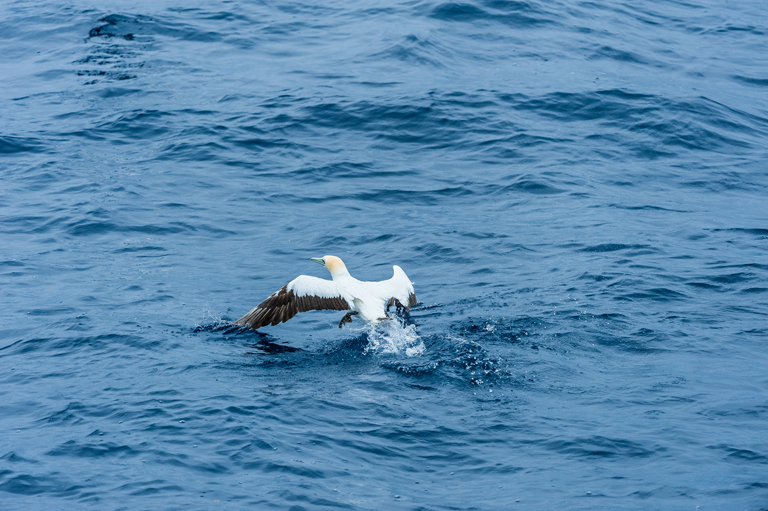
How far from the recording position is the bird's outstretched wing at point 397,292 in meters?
10.2

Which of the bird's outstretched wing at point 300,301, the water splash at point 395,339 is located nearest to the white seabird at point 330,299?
the bird's outstretched wing at point 300,301

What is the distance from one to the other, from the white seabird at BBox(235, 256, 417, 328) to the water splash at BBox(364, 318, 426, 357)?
18 centimetres

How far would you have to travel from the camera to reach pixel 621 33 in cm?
2145

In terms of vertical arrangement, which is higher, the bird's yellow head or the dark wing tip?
the bird's yellow head

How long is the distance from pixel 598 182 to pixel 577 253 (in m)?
2.86

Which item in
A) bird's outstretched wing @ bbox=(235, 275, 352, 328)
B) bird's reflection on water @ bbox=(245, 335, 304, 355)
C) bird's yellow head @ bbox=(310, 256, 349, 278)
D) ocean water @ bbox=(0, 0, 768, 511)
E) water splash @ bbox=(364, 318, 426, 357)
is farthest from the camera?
bird's yellow head @ bbox=(310, 256, 349, 278)

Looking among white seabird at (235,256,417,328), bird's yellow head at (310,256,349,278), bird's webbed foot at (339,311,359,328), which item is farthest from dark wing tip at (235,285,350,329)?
bird's yellow head at (310,256,349,278)

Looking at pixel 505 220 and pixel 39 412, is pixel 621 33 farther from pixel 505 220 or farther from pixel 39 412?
pixel 39 412

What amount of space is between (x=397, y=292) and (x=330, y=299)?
0.85 meters

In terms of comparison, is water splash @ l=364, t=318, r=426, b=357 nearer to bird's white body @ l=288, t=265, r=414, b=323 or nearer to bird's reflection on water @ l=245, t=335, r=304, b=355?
bird's white body @ l=288, t=265, r=414, b=323

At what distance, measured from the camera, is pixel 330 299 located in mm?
9961

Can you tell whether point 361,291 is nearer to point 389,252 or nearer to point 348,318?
point 348,318

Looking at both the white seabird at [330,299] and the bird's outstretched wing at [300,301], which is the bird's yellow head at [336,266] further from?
the bird's outstretched wing at [300,301]

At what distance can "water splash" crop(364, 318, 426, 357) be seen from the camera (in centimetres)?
925
